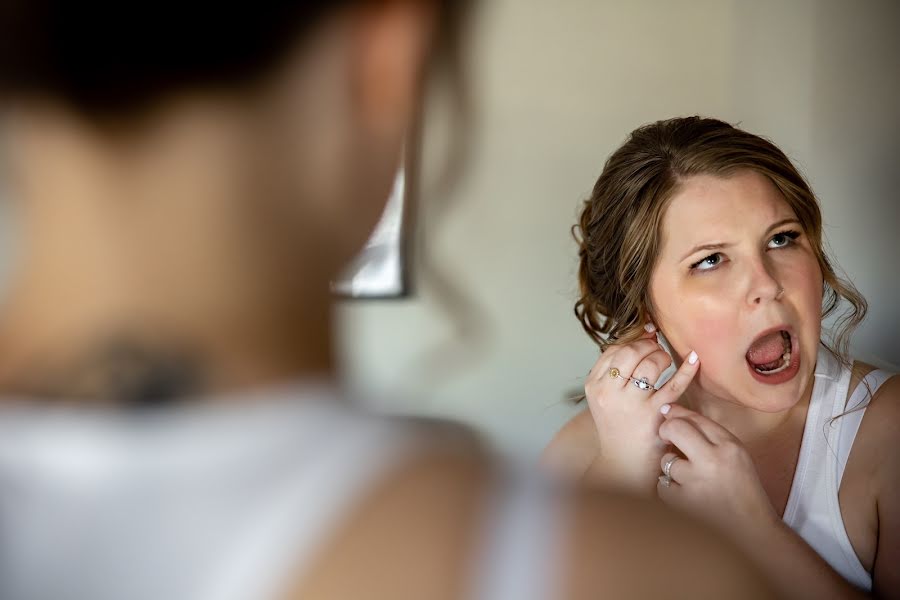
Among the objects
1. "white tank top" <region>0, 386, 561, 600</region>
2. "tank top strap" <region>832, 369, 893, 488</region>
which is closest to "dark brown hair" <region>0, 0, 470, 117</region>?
"white tank top" <region>0, 386, 561, 600</region>

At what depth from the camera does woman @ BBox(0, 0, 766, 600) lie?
534 millimetres

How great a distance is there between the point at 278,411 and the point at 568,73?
1.49 feet

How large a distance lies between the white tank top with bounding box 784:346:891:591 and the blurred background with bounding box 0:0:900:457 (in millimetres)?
43

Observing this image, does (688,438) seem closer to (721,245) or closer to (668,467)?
(668,467)

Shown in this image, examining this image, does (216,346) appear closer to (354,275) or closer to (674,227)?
(354,275)

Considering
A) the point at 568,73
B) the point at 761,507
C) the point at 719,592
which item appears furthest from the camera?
the point at 568,73

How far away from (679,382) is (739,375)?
0.05m

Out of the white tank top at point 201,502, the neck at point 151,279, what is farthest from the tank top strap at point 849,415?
the neck at point 151,279

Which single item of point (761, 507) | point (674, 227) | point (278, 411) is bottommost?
point (761, 507)

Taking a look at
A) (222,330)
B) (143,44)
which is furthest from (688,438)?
(143,44)

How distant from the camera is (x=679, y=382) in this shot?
2.39 ft

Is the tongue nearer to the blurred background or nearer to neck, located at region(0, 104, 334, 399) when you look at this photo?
the blurred background

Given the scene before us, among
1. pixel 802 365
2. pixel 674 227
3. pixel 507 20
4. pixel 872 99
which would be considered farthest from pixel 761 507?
pixel 507 20

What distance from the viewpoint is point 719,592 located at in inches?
20.5
